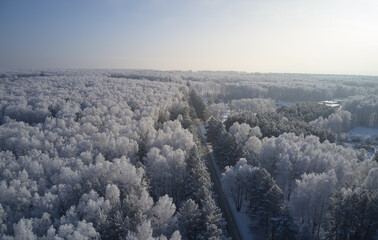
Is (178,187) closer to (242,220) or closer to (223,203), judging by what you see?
(223,203)

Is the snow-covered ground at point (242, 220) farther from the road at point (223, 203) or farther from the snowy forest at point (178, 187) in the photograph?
the road at point (223, 203)

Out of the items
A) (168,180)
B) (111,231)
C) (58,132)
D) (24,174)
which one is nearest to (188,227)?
(111,231)

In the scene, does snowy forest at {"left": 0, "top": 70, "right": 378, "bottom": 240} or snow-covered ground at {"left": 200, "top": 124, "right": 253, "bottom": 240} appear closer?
snowy forest at {"left": 0, "top": 70, "right": 378, "bottom": 240}

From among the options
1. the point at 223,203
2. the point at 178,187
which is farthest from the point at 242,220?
the point at 178,187

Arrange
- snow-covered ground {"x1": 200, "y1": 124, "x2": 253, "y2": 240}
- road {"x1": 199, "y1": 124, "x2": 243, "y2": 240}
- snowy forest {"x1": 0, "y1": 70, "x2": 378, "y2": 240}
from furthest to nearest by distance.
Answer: road {"x1": 199, "y1": 124, "x2": 243, "y2": 240} < snow-covered ground {"x1": 200, "y1": 124, "x2": 253, "y2": 240} < snowy forest {"x1": 0, "y1": 70, "x2": 378, "y2": 240}

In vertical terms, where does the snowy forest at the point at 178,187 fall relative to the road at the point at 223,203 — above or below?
above

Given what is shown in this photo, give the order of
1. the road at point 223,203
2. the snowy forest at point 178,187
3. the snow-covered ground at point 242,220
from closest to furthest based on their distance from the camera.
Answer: the snowy forest at point 178,187 < the snow-covered ground at point 242,220 < the road at point 223,203

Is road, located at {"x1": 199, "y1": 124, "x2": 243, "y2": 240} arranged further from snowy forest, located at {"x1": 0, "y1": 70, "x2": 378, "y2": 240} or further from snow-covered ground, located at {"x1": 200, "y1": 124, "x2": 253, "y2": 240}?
snow-covered ground, located at {"x1": 200, "y1": 124, "x2": 253, "y2": 240}

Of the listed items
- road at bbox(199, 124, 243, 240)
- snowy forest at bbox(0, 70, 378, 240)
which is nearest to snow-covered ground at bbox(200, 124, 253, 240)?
snowy forest at bbox(0, 70, 378, 240)

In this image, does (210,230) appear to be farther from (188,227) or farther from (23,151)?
(23,151)

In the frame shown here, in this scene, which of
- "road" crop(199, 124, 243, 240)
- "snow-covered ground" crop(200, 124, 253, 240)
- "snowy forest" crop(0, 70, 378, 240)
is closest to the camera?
"snowy forest" crop(0, 70, 378, 240)

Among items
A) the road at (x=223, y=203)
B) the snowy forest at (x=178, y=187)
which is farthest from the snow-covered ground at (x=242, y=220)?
the road at (x=223, y=203)
